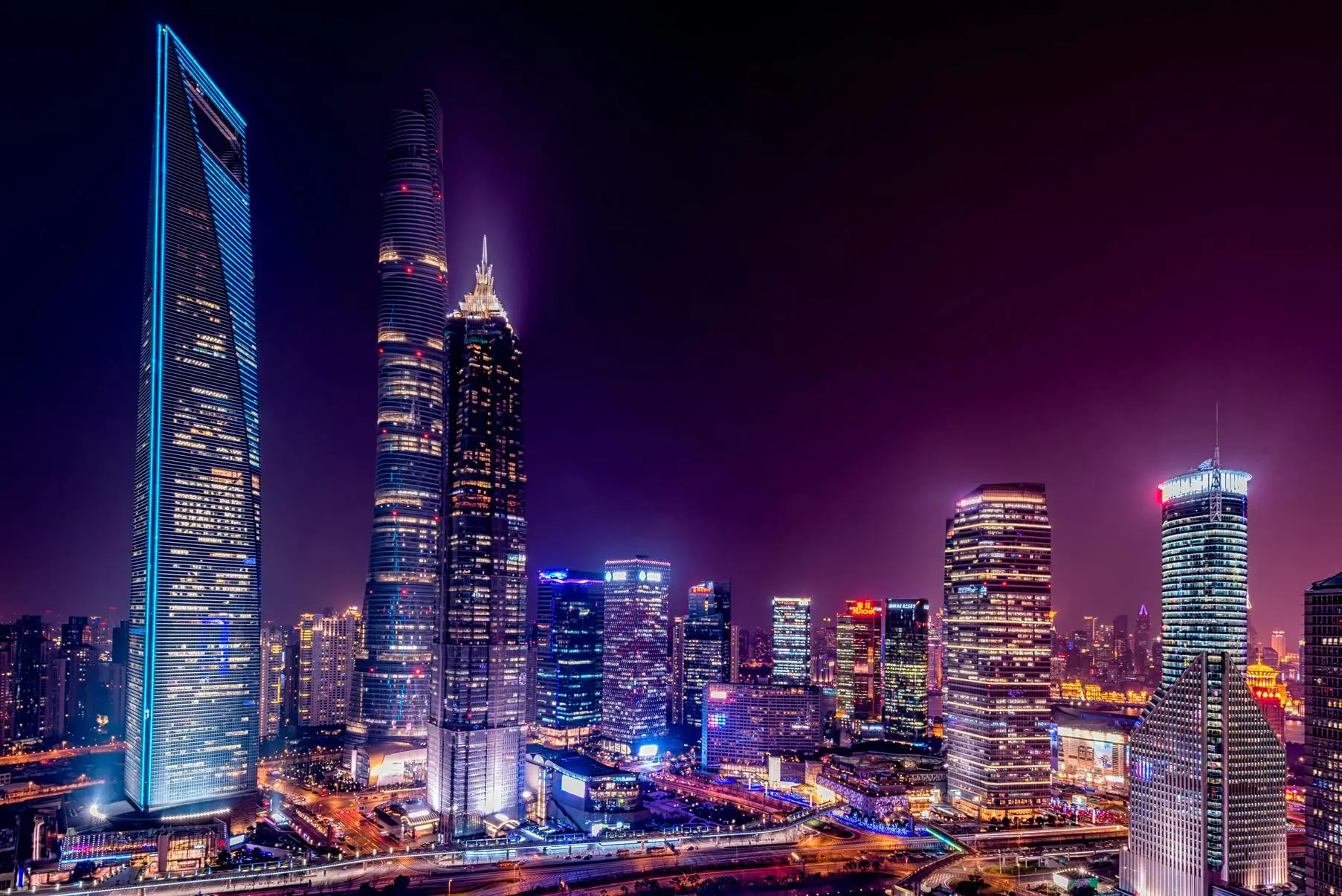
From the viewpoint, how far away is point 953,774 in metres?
72.9

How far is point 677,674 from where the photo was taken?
129m

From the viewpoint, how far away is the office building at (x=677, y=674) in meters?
121

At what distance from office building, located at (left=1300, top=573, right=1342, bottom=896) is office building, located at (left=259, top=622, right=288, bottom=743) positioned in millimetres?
88468

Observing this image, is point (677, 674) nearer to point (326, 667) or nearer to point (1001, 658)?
point (326, 667)

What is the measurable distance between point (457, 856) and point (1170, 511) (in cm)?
5564

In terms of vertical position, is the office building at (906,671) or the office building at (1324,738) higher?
the office building at (1324,738)

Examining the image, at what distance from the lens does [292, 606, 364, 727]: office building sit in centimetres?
10562

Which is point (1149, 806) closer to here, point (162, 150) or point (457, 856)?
point (457, 856)

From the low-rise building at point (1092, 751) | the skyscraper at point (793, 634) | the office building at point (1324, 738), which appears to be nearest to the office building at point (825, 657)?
the skyscraper at point (793, 634)

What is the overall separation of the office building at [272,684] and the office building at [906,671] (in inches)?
2578

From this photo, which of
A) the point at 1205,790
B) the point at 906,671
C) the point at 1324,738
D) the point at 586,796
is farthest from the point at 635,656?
the point at 1324,738

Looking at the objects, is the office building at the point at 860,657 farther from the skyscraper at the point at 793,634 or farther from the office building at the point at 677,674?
the office building at the point at 677,674

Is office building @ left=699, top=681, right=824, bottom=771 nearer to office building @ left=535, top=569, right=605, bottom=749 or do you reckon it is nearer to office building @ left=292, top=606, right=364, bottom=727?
office building @ left=535, top=569, right=605, bottom=749

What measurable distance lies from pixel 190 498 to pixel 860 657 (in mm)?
81073
